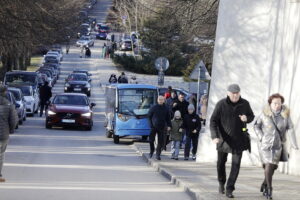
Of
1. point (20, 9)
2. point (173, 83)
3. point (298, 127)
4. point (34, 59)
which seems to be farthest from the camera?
point (34, 59)

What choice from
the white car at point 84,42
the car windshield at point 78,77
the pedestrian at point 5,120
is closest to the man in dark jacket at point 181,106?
the pedestrian at point 5,120

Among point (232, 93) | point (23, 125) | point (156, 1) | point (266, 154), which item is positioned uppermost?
point (156, 1)

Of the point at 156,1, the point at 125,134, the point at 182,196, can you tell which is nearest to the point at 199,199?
the point at 182,196

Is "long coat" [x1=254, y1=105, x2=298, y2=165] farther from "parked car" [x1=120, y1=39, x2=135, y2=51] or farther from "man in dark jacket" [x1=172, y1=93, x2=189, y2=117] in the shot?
"parked car" [x1=120, y1=39, x2=135, y2=51]

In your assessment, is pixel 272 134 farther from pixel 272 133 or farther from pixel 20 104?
pixel 20 104

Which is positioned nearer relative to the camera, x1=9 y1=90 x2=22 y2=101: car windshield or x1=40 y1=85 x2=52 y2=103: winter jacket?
x1=9 y1=90 x2=22 y2=101: car windshield

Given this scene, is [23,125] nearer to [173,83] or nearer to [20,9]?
[20,9]

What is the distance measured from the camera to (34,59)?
105 m

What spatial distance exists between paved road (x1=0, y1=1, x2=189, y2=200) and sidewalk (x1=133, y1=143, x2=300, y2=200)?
26 centimetres

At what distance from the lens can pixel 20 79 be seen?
46.6 m

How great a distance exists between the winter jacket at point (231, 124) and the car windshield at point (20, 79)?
109 feet

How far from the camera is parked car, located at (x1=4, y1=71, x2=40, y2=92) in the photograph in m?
45.5

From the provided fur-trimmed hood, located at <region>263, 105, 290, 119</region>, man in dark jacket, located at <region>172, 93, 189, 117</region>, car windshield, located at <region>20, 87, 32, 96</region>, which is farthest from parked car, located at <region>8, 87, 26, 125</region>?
fur-trimmed hood, located at <region>263, 105, 290, 119</region>

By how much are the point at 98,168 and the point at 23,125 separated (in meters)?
16.4
